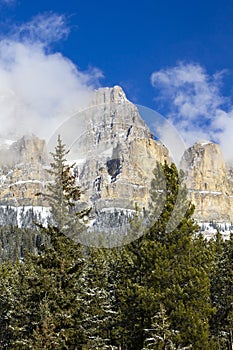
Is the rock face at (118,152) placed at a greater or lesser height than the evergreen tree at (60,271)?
→ greater

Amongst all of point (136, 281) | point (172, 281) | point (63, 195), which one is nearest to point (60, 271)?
point (63, 195)

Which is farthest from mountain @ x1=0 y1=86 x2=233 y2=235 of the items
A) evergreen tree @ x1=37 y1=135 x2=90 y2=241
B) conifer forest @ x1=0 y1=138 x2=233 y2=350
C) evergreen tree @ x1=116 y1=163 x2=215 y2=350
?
evergreen tree @ x1=37 y1=135 x2=90 y2=241

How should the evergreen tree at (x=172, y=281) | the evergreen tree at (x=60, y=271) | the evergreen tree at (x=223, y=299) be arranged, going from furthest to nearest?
1. the evergreen tree at (x=223, y=299)
2. the evergreen tree at (x=60, y=271)
3. the evergreen tree at (x=172, y=281)

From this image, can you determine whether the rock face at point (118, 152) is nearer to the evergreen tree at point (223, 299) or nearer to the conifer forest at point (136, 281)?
the conifer forest at point (136, 281)

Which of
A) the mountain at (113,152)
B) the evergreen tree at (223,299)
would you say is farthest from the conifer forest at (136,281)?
the evergreen tree at (223,299)

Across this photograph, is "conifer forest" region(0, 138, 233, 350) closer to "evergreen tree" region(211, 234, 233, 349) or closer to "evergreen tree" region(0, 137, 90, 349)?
"evergreen tree" region(0, 137, 90, 349)

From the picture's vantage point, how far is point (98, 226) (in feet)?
60.3

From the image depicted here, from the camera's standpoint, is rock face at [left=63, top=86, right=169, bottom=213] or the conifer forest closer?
rock face at [left=63, top=86, right=169, bottom=213]

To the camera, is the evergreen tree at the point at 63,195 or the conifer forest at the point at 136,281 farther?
the evergreen tree at the point at 63,195

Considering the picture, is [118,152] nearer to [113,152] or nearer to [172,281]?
[113,152]

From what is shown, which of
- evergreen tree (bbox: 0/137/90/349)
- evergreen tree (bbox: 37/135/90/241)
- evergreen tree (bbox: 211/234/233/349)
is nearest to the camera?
evergreen tree (bbox: 0/137/90/349)

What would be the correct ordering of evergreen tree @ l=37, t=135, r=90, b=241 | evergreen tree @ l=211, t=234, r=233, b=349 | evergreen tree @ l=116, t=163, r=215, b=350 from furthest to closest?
evergreen tree @ l=211, t=234, r=233, b=349
evergreen tree @ l=37, t=135, r=90, b=241
evergreen tree @ l=116, t=163, r=215, b=350

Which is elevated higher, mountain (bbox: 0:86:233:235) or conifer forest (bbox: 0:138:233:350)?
mountain (bbox: 0:86:233:235)

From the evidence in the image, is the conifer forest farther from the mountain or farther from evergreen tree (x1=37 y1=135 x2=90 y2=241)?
the mountain
